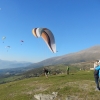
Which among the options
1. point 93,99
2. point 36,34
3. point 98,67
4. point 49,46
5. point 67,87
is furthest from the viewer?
point 49,46

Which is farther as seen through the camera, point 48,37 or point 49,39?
point 49,39

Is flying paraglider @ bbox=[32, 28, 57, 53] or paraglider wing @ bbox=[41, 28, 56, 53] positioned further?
paraglider wing @ bbox=[41, 28, 56, 53]

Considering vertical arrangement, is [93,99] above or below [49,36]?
below

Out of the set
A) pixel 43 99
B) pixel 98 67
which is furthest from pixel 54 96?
pixel 98 67

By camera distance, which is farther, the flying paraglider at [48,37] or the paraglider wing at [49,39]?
the paraglider wing at [49,39]

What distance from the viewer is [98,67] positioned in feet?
73.0

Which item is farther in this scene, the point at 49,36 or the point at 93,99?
the point at 49,36

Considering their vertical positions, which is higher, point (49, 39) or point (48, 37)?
point (48, 37)

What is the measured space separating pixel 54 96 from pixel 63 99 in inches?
71.2

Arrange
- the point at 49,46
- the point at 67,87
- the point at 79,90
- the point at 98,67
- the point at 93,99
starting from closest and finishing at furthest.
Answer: the point at 93,99 < the point at 98,67 < the point at 79,90 < the point at 67,87 < the point at 49,46

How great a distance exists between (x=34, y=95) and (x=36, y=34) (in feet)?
47.8

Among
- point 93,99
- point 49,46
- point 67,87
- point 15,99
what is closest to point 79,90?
point 67,87

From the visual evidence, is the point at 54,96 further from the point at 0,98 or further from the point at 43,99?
the point at 0,98

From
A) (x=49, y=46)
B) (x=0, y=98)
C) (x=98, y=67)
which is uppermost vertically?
(x=49, y=46)
